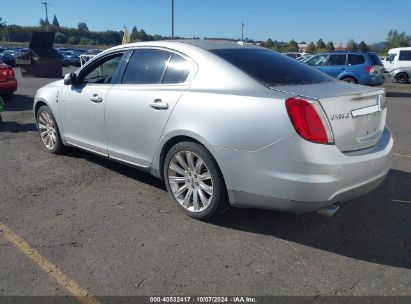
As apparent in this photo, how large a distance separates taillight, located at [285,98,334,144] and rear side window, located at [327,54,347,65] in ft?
45.6

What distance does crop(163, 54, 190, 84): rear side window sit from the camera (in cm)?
389

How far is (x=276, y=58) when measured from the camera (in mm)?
4188

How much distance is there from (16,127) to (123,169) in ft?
12.6

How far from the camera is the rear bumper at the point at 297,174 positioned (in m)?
3.03

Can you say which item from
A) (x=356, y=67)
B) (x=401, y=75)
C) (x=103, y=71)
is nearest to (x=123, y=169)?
(x=103, y=71)

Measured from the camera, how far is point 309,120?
3033 mm

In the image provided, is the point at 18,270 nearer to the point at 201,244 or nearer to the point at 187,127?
the point at 201,244

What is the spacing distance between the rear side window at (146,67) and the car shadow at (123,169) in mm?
1203

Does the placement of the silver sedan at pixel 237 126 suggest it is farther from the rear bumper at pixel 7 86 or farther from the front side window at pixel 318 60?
the front side window at pixel 318 60

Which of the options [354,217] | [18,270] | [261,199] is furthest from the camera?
[354,217]

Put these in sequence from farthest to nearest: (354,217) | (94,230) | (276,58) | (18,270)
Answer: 1. (276,58)
2. (354,217)
3. (94,230)
4. (18,270)

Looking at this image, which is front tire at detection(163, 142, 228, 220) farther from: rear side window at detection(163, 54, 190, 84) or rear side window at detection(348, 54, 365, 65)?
rear side window at detection(348, 54, 365, 65)

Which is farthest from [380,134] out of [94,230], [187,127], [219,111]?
[94,230]

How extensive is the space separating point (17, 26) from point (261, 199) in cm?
13971
